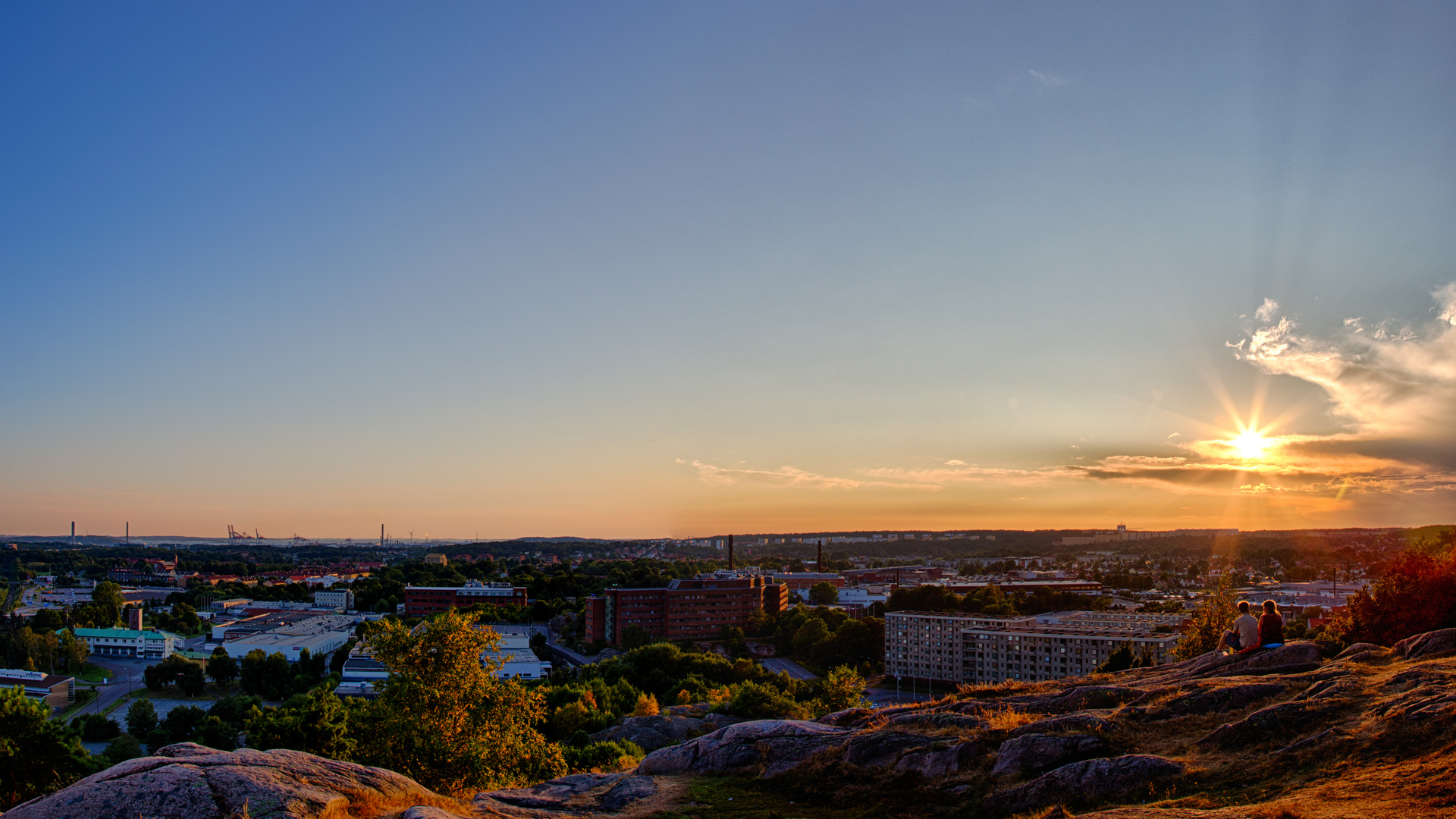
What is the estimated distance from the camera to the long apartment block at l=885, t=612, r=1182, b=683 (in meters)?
69.1

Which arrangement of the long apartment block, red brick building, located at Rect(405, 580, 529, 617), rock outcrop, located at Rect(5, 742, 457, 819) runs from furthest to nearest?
1. red brick building, located at Rect(405, 580, 529, 617)
2. the long apartment block
3. rock outcrop, located at Rect(5, 742, 457, 819)

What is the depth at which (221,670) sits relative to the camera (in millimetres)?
81375

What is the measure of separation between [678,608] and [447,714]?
82.2 m

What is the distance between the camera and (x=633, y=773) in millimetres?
17250

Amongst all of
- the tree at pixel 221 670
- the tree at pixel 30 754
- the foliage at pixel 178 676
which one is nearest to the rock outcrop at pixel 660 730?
the tree at pixel 30 754

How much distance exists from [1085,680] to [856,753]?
825 centimetres

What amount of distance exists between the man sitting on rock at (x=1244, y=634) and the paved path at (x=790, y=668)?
6062cm

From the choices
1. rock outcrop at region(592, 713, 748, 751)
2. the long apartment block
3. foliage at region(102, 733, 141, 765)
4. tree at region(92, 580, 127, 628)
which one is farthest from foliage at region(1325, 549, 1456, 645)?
tree at region(92, 580, 127, 628)

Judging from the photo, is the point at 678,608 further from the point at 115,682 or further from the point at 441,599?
the point at 115,682

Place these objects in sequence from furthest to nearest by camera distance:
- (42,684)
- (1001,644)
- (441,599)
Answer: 1. (441,599)
2. (1001,644)
3. (42,684)

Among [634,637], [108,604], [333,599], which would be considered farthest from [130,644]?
[634,637]

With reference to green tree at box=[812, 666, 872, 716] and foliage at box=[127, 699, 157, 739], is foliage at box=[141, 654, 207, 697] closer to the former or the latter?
foliage at box=[127, 699, 157, 739]

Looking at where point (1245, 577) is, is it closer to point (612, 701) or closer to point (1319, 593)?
point (1319, 593)

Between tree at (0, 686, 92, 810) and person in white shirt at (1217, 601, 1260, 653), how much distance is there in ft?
104
